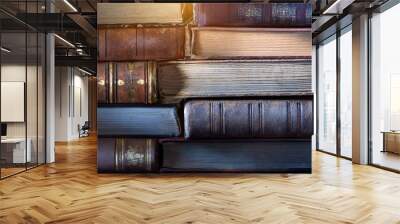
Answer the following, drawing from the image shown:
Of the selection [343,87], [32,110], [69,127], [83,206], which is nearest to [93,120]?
[69,127]

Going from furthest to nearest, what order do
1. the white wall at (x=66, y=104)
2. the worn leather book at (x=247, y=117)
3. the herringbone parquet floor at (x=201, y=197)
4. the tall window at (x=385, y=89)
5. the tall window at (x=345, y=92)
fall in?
the white wall at (x=66, y=104)
the tall window at (x=345, y=92)
the tall window at (x=385, y=89)
the worn leather book at (x=247, y=117)
the herringbone parquet floor at (x=201, y=197)

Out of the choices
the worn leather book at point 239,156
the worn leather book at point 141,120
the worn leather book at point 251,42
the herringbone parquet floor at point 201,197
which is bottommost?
the herringbone parquet floor at point 201,197

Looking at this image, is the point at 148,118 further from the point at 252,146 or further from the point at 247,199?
the point at 247,199

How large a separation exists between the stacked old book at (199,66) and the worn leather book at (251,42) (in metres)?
0.01

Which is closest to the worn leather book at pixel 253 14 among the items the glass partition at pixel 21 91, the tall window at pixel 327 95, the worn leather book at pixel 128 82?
the worn leather book at pixel 128 82

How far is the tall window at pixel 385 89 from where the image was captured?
6301 mm

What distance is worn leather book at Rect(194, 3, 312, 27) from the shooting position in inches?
215

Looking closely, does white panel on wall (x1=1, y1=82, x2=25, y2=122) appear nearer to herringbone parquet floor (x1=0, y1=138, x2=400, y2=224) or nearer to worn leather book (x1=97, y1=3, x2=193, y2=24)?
herringbone parquet floor (x1=0, y1=138, x2=400, y2=224)

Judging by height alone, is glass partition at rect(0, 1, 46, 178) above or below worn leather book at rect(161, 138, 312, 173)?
above

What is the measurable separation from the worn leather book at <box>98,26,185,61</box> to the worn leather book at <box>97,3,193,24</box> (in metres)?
0.11

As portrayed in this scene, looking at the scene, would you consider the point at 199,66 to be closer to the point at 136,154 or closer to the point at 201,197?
the point at 136,154

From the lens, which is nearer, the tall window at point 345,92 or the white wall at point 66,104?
the tall window at point 345,92

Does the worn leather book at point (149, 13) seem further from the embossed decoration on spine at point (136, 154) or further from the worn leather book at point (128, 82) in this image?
the embossed decoration on spine at point (136, 154)

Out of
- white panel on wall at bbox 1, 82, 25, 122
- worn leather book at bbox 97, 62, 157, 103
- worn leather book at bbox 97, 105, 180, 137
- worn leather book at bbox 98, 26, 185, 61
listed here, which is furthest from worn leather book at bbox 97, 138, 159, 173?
white panel on wall at bbox 1, 82, 25, 122
